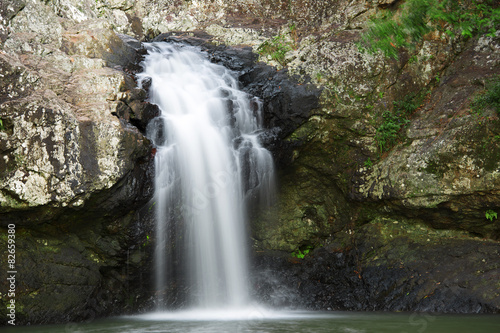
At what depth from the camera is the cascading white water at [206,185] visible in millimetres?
6996

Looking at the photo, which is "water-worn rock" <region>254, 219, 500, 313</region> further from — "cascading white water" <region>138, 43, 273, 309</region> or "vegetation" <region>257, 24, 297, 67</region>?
"vegetation" <region>257, 24, 297, 67</region>

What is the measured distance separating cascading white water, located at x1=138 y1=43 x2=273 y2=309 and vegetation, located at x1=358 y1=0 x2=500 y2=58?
309 cm

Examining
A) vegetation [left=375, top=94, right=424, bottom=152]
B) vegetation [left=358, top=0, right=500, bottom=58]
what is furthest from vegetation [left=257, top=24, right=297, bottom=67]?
vegetation [left=375, top=94, right=424, bottom=152]

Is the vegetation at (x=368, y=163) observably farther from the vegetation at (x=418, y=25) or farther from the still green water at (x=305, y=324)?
the still green water at (x=305, y=324)

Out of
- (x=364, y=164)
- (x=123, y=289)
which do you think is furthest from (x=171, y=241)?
(x=364, y=164)

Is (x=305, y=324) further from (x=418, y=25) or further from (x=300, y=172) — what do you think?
(x=418, y=25)

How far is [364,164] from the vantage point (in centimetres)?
759

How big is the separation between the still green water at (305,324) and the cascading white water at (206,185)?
44.2 inches

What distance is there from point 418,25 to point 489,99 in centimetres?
214

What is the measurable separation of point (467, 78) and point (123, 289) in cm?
827

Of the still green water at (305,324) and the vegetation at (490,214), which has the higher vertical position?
the vegetation at (490,214)


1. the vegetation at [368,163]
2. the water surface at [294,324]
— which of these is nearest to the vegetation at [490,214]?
the water surface at [294,324]

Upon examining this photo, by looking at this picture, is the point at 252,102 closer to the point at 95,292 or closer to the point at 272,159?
the point at 272,159

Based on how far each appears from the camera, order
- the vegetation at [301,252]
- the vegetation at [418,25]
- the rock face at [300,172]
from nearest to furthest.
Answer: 1. the rock face at [300,172]
2. the vegetation at [418,25]
3. the vegetation at [301,252]
